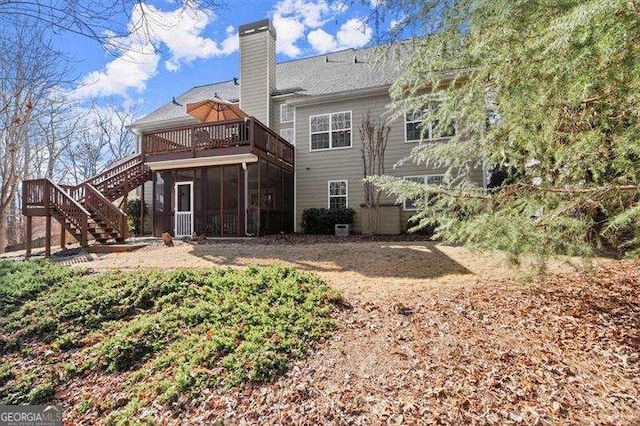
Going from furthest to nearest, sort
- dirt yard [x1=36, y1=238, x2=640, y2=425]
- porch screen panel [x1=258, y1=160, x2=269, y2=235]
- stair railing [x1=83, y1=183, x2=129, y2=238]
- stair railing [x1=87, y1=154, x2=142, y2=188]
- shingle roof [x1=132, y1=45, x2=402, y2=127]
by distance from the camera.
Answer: shingle roof [x1=132, y1=45, x2=402, y2=127] → stair railing [x1=87, y1=154, x2=142, y2=188] → porch screen panel [x1=258, y1=160, x2=269, y2=235] → stair railing [x1=83, y1=183, x2=129, y2=238] → dirt yard [x1=36, y1=238, x2=640, y2=425]

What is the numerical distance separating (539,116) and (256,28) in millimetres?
14583

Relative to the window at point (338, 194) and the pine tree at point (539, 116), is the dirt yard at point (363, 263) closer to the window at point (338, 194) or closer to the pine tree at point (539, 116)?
the pine tree at point (539, 116)

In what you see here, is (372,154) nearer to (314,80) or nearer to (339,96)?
(339,96)

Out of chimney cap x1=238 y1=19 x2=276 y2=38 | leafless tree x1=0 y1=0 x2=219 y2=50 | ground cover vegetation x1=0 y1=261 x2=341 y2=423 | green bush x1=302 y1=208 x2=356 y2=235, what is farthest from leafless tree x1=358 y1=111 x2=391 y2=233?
leafless tree x1=0 y1=0 x2=219 y2=50

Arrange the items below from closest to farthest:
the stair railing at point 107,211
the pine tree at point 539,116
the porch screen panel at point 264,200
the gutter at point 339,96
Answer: the pine tree at point 539,116 → the stair railing at point 107,211 → the porch screen panel at point 264,200 → the gutter at point 339,96

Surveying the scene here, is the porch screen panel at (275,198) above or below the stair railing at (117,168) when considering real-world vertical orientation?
below

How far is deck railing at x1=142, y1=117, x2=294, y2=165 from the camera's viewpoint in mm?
11375

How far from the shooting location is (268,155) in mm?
12062

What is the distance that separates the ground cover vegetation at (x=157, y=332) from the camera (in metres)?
3.19

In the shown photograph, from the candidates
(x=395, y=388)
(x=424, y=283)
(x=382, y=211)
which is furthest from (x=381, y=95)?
(x=395, y=388)

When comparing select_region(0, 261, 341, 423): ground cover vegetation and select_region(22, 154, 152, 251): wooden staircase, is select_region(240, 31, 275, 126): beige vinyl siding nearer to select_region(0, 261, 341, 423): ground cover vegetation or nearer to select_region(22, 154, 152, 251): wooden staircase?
select_region(22, 154, 152, 251): wooden staircase

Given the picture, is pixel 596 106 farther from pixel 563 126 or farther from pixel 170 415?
pixel 170 415

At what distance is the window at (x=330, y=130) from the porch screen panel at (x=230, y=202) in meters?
3.36

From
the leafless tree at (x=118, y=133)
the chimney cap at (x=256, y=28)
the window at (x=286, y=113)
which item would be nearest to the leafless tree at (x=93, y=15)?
the window at (x=286, y=113)
